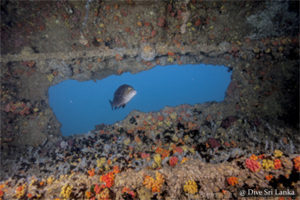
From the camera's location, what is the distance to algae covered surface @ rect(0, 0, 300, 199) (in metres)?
5.93

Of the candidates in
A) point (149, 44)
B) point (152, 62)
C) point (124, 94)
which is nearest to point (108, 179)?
point (124, 94)

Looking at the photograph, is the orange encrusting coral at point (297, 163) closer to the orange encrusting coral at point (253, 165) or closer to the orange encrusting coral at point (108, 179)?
the orange encrusting coral at point (253, 165)

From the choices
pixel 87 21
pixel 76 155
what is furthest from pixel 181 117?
pixel 87 21

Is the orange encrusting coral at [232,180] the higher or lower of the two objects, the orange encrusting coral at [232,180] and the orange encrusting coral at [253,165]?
the lower

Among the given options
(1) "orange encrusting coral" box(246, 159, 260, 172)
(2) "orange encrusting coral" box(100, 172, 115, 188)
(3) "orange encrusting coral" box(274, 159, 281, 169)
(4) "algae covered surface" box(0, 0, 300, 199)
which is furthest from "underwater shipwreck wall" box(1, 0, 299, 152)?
(2) "orange encrusting coral" box(100, 172, 115, 188)

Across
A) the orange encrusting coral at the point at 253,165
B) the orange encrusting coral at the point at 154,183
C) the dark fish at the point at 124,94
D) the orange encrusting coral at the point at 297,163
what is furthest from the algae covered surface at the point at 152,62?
the orange encrusting coral at the point at 297,163

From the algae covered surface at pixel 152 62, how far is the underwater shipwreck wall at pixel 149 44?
4cm

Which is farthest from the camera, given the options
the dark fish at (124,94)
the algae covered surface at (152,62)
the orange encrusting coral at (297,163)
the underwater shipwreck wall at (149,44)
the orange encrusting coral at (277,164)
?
the underwater shipwreck wall at (149,44)

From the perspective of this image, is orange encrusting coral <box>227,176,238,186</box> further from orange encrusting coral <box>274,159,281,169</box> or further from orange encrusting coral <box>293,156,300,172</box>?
orange encrusting coral <box>293,156,300,172</box>

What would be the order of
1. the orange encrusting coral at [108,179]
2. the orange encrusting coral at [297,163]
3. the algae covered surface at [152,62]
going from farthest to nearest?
the algae covered surface at [152,62] < the orange encrusting coral at [108,179] < the orange encrusting coral at [297,163]

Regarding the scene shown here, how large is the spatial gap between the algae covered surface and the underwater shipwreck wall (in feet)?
0.14

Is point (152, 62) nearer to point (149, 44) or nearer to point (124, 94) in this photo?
point (149, 44)

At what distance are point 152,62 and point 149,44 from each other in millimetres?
1586

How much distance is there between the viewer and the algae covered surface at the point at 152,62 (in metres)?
5.93
